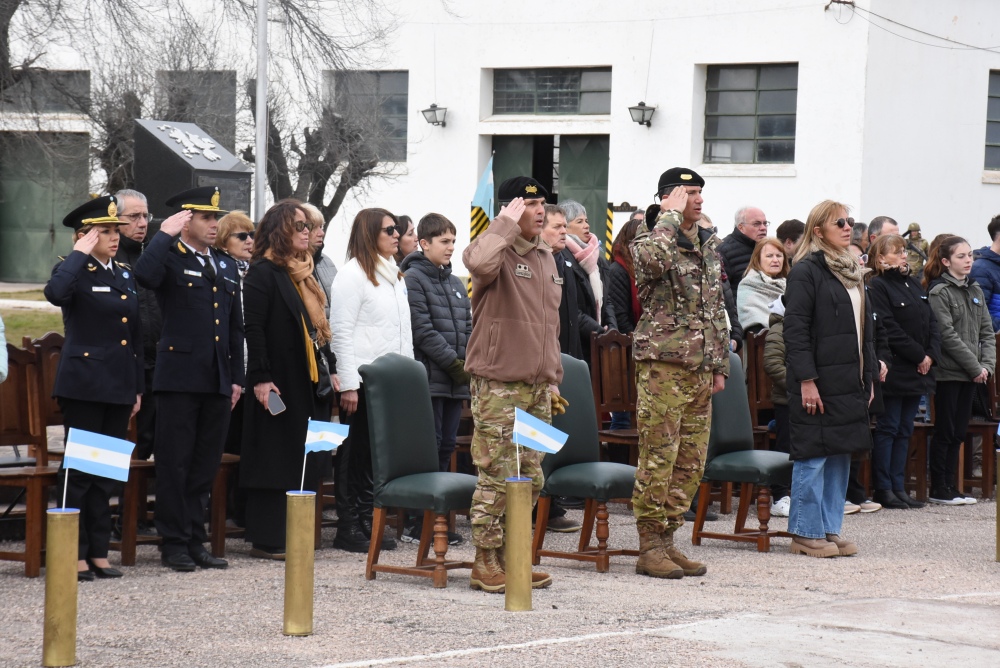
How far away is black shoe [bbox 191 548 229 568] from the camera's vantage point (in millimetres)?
7691

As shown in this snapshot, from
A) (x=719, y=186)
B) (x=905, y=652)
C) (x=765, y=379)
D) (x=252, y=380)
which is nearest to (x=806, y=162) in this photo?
(x=719, y=186)

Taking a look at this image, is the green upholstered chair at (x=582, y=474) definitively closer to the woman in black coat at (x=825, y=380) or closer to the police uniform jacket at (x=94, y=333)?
the woman in black coat at (x=825, y=380)

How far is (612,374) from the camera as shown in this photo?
9961 mm

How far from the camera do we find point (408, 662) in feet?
17.5

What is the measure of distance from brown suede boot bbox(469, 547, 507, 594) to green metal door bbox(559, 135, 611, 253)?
60.0 ft

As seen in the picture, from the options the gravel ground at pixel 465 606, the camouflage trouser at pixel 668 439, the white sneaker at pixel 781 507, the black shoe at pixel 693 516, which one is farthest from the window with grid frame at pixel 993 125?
the camouflage trouser at pixel 668 439

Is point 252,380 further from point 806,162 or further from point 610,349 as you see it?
point 806,162

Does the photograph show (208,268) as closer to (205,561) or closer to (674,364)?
(205,561)

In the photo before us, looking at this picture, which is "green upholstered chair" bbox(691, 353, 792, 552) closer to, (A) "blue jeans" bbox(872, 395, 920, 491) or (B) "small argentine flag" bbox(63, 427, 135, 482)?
(A) "blue jeans" bbox(872, 395, 920, 491)

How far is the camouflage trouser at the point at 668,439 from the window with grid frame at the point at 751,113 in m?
16.3

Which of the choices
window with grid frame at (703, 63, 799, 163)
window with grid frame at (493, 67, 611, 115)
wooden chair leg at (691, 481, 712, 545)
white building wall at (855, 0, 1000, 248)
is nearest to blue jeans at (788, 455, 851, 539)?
wooden chair leg at (691, 481, 712, 545)

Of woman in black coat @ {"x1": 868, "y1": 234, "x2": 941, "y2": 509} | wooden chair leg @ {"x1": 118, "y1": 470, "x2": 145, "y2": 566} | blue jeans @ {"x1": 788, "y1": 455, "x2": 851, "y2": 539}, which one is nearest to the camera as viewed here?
wooden chair leg @ {"x1": 118, "y1": 470, "x2": 145, "y2": 566}

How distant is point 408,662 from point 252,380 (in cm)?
299

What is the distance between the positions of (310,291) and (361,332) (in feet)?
1.29
